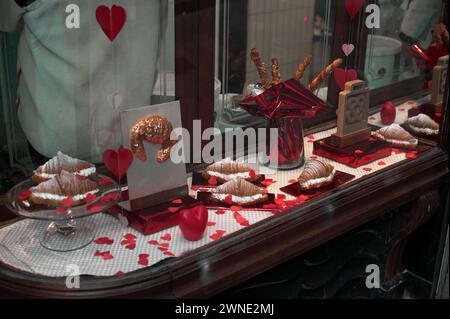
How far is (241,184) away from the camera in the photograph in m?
1.14

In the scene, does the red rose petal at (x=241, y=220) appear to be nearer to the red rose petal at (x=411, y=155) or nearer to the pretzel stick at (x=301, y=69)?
the pretzel stick at (x=301, y=69)

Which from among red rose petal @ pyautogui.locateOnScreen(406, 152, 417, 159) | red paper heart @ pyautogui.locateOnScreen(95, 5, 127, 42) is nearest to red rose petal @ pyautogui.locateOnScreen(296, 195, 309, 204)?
red rose petal @ pyautogui.locateOnScreen(406, 152, 417, 159)

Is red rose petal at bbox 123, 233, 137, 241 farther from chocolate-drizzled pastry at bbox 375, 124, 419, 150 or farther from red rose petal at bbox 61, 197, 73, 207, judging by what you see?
chocolate-drizzled pastry at bbox 375, 124, 419, 150

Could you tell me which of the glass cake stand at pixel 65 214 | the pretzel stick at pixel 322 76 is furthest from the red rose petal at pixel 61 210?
the pretzel stick at pixel 322 76

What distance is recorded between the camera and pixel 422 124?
4.73 feet

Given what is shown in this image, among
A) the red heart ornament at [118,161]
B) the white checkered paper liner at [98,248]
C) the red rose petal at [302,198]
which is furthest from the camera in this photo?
the red rose petal at [302,198]

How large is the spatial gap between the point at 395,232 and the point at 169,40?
637 mm

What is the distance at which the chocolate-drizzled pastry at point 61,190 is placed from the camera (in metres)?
0.99

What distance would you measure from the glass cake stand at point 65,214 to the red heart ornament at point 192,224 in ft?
0.37

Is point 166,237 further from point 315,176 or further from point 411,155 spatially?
point 411,155

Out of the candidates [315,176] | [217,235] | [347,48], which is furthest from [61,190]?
[347,48]
